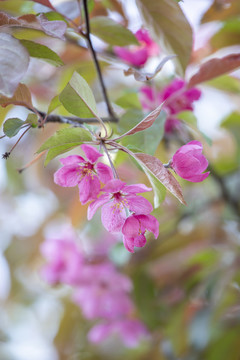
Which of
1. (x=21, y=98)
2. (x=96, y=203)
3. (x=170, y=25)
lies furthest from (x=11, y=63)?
(x=170, y=25)

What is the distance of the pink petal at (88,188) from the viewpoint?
0.47 meters

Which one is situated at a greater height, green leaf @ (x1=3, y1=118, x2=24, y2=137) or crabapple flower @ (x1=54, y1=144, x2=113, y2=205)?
green leaf @ (x1=3, y1=118, x2=24, y2=137)

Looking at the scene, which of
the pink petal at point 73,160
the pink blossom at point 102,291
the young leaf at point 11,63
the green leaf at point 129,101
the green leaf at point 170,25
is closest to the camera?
the young leaf at point 11,63

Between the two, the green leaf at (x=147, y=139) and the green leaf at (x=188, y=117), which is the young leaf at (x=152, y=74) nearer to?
the green leaf at (x=147, y=139)

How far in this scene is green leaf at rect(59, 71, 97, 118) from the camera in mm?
449

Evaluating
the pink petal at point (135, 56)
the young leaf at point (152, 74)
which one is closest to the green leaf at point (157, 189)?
the young leaf at point (152, 74)

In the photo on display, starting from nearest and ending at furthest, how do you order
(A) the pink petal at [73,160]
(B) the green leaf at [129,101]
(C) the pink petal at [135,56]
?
(A) the pink petal at [73,160] < (B) the green leaf at [129,101] < (C) the pink petal at [135,56]

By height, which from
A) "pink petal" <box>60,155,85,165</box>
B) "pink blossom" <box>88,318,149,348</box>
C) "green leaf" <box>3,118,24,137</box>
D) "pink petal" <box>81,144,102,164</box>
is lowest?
"pink blossom" <box>88,318,149,348</box>

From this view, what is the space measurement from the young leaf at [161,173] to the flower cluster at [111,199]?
0.08 feet

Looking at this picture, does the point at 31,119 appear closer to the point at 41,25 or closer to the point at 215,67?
the point at 41,25

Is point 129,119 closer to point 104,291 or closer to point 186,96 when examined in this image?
point 186,96

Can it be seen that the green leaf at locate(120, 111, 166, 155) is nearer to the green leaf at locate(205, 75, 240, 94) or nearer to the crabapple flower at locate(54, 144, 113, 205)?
the crabapple flower at locate(54, 144, 113, 205)

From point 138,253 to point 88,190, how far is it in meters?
0.74

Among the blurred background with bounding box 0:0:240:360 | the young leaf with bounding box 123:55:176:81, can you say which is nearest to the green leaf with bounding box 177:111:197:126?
the blurred background with bounding box 0:0:240:360
